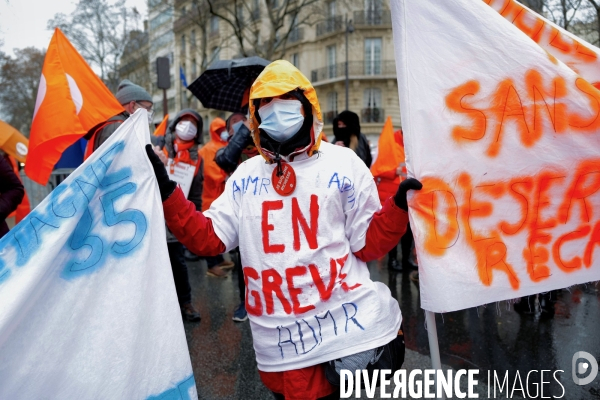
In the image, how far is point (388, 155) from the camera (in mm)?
5812

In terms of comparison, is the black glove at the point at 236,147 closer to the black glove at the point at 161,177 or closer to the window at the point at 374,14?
the black glove at the point at 161,177

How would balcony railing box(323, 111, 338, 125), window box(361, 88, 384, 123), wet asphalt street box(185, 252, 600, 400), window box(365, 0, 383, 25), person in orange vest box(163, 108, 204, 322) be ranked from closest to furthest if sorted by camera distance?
wet asphalt street box(185, 252, 600, 400)
person in orange vest box(163, 108, 204, 322)
window box(365, 0, 383, 25)
window box(361, 88, 384, 123)
balcony railing box(323, 111, 338, 125)

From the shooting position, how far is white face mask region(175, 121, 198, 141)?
184 inches

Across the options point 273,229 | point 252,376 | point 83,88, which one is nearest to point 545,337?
point 252,376

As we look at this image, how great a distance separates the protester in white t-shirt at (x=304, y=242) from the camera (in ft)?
6.14

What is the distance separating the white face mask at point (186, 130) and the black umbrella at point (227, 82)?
0.30 meters

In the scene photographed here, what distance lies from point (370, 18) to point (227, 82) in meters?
30.2

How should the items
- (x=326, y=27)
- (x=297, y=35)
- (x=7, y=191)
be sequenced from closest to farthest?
(x=7, y=191), (x=326, y=27), (x=297, y=35)

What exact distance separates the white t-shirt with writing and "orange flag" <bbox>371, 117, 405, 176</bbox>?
387 centimetres

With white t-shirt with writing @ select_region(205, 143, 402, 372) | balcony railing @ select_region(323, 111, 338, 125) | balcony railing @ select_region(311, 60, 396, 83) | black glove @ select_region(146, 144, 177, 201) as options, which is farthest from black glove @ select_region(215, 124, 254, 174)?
balcony railing @ select_region(323, 111, 338, 125)

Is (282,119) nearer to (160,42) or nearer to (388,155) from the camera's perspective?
(388,155)

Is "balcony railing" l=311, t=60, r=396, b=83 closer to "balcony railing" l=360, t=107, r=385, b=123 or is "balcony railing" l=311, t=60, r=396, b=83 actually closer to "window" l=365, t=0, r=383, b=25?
"balcony railing" l=360, t=107, r=385, b=123

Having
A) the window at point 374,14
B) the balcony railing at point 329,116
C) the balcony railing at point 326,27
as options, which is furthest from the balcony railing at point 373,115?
the window at point 374,14

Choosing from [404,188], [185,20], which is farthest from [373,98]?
[404,188]
